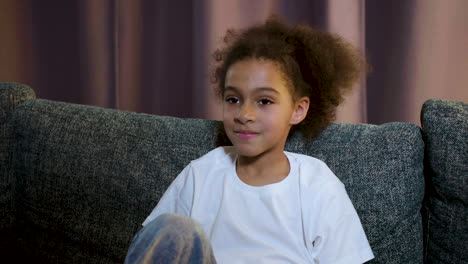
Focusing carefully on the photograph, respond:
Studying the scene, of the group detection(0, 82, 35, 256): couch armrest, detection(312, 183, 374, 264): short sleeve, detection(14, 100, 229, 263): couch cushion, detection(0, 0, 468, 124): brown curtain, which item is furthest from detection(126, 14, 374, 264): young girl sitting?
detection(0, 82, 35, 256): couch armrest

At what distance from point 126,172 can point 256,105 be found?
0.50 metres

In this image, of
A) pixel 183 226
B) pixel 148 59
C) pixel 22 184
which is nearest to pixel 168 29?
pixel 148 59

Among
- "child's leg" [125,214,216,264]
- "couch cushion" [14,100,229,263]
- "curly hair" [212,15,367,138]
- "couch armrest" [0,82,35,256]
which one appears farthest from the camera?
"couch armrest" [0,82,35,256]

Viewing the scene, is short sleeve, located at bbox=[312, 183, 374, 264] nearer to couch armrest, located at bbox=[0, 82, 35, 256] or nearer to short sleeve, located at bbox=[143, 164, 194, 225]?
short sleeve, located at bbox=[143, 164, 194, 225]

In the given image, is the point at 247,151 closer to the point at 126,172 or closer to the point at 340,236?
the point at 340,236

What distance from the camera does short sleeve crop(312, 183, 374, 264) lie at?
3.50 feet

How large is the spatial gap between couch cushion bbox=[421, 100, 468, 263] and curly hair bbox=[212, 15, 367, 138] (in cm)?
21

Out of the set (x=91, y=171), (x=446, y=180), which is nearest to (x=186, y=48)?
(x=91, y=171)

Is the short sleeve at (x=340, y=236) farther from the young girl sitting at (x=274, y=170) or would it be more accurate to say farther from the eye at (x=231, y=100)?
the eye at (x=231, y=100)

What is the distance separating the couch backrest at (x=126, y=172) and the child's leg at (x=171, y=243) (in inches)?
16.5

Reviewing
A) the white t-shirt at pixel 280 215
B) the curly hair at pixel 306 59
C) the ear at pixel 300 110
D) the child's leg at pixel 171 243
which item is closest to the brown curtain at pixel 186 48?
the curly hair at pixel 306 59

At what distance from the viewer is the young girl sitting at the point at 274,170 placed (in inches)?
43.6

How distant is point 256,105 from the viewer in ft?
3.70

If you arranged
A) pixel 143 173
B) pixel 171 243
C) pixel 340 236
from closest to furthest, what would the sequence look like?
pixel 171 243 → pixel 340 236 → pixel 143 173
